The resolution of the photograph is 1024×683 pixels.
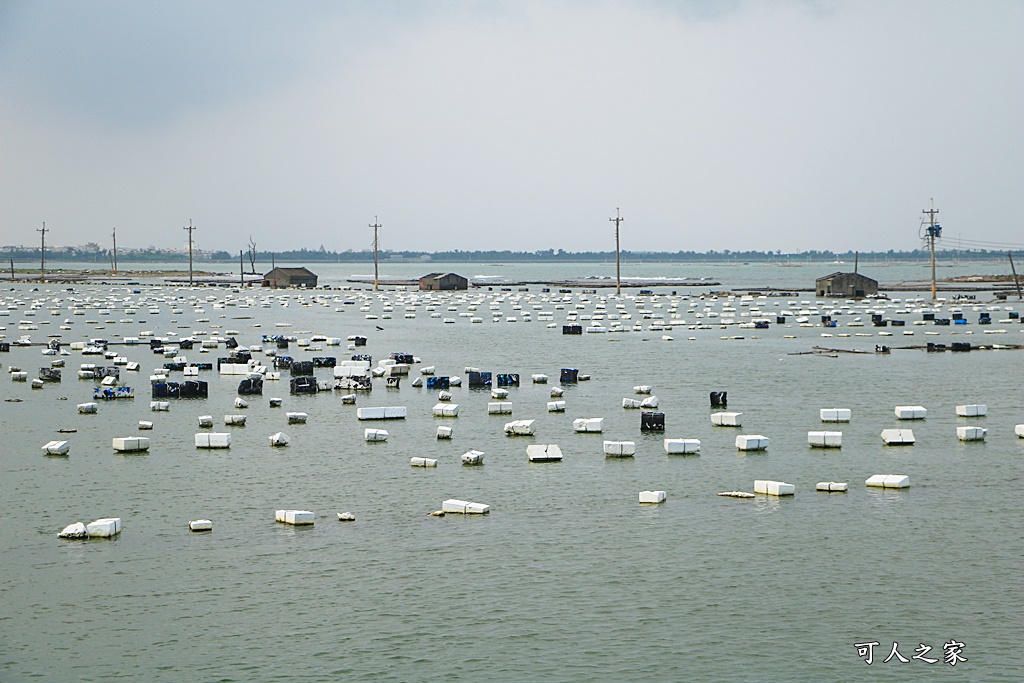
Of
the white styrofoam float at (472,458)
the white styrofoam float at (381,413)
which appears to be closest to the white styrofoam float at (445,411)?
the white styrofoam float at (381,413)

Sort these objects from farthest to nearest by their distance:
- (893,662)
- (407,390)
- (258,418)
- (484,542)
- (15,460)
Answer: (407,390) < (258,418) < (15,460) < (484,542) < (893,662)

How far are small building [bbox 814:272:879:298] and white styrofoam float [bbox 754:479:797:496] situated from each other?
15017 cm

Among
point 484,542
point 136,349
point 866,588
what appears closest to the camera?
point 866,588

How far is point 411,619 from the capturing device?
2533 centimetres

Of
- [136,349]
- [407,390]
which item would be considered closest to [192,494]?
[407,390]

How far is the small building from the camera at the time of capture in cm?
18039

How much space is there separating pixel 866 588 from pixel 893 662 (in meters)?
4.42

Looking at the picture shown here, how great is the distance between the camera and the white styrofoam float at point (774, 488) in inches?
1404

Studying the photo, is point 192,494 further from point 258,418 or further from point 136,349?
point 136,349

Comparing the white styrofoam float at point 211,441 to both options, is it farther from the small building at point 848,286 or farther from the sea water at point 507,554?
the small building at point 848,286

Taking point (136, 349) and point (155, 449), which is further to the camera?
point (136, 349)

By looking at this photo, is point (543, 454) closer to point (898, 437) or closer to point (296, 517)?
point (296, 517)

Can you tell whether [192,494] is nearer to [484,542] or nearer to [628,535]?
[484,542]

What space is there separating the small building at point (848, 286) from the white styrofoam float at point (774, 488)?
15017cm
